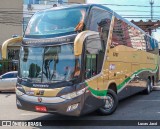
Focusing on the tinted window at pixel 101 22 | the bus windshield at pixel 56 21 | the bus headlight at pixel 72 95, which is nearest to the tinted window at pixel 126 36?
the tinted window at pixel 101 22

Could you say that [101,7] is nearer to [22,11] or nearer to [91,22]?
[91,22]

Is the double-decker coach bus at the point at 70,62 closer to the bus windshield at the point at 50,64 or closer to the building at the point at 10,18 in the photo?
the bus windshield at the point at 50,64

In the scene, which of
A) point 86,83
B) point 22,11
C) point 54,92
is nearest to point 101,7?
point 86,83

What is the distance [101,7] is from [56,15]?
5.37 ft

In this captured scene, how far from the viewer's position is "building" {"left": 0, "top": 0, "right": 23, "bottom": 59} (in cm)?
3188

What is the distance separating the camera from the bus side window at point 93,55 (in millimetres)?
8969

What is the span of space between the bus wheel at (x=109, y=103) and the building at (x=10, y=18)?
914 inches

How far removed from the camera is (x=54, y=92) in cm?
841

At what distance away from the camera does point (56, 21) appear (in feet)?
30.7

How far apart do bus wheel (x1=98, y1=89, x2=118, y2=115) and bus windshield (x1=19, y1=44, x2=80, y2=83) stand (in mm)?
2261

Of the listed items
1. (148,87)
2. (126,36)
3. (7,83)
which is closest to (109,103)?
(126,36)

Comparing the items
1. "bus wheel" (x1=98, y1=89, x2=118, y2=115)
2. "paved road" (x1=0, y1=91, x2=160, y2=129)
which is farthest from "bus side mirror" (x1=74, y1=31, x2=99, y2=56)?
"bus wheel" (x1=98, y1=89, x2=118, y2=115)

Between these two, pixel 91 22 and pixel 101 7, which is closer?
pixel 91 22

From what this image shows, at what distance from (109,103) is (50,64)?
2.92 meters
